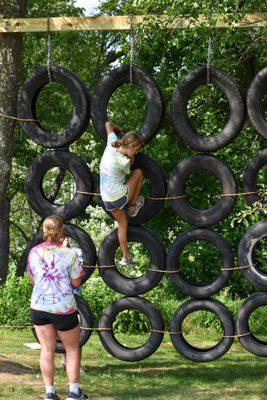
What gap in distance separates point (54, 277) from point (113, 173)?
1773 millimetres

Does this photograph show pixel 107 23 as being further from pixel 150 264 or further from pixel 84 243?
pixel 150 264

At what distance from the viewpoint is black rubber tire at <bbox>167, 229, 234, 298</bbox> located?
332 inches

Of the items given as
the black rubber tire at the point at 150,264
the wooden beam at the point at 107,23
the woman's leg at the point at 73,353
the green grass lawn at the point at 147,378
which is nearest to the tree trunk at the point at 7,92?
the wooden beam at the point at 107,23

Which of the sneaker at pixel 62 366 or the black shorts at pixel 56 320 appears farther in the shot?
the sneaker at pixel 62 366

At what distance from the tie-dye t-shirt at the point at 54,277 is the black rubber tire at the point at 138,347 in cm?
179

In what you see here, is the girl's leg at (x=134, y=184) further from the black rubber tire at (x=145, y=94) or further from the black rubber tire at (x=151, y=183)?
the black rubber tire at (x=145, y=94)

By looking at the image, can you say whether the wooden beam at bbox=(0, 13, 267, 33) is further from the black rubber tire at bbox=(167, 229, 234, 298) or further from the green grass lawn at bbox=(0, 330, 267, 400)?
the green grass lawn at bbox=(0, 330, 267, 400)

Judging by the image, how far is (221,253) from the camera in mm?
8477

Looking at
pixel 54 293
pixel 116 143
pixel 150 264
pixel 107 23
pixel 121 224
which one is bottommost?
pixel 54 293

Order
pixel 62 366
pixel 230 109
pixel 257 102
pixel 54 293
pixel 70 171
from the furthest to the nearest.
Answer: pixel 62 366 < pixel 70 171 < pixel 230 109 < pixel 257 102 < pixel 54 293

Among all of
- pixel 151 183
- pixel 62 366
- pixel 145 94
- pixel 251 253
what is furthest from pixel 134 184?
pixel 62 366

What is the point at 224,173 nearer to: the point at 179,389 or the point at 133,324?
the point at 179,389

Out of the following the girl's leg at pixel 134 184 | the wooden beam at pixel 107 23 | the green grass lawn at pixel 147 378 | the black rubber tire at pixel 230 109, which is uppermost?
the wooden beam at pixel 107 23

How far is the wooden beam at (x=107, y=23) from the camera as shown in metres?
8.58
